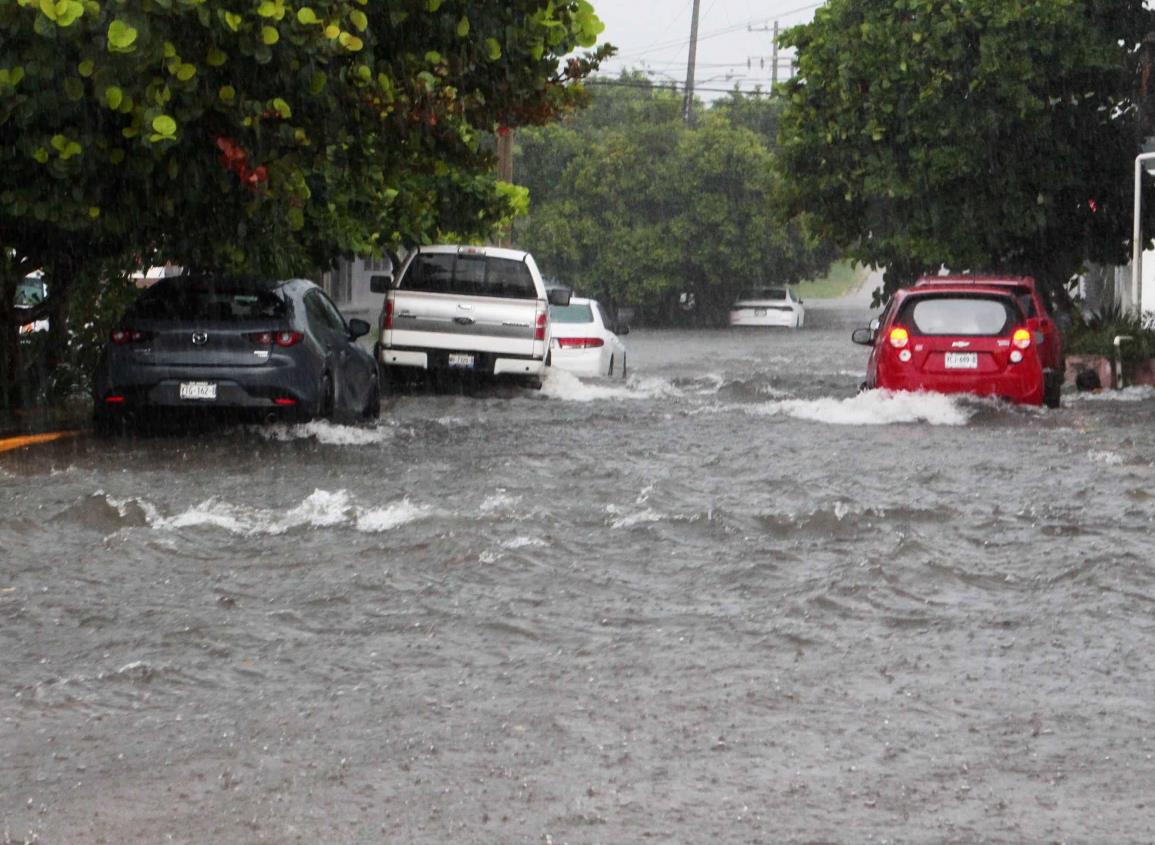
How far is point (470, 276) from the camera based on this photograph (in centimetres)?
2330

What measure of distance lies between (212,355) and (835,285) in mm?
90751

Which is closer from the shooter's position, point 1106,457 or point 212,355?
point 1106,457

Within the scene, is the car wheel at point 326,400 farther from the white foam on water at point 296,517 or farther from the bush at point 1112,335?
the bush at point 1112,335

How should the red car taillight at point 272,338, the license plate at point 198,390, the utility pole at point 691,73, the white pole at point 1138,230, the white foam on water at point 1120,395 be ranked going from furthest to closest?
the utility pole at point 691,73 < the white pole at point 1138,230 < the white foam on water at point 1120,395 < the red car taillight at point 272,338 < the license plate at point 198,390

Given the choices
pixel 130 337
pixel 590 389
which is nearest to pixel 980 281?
pixel 590 389

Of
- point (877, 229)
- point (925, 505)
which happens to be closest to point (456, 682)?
point (925, 505)

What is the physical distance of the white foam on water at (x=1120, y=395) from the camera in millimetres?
22375

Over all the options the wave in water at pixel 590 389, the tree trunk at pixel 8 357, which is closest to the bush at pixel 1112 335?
the wave in water at pixel 590 389

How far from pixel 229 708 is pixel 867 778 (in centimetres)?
233

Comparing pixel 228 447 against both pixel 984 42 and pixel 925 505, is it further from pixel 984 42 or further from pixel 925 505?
pixel 984 42

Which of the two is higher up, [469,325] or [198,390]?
[469,325]

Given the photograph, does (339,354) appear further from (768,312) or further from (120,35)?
(768,312)

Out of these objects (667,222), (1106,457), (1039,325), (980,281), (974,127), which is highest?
(974,127)

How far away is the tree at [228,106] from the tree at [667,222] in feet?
123
